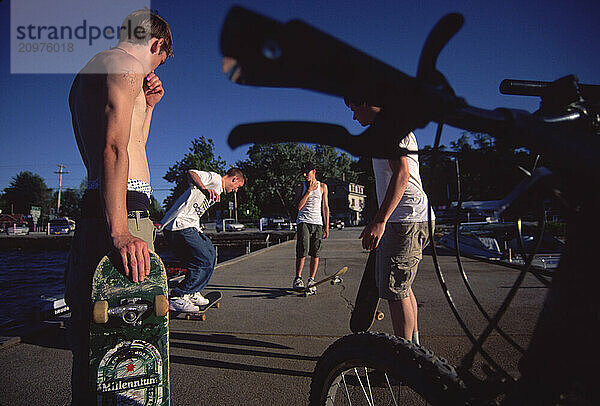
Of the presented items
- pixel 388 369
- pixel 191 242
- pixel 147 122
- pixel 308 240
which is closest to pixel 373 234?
pixel 388 369

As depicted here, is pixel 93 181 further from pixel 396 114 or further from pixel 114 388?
pixel 396 114

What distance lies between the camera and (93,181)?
5.12ft

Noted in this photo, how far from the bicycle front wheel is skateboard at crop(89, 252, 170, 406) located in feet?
2.56

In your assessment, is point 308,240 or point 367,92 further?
point 308,240

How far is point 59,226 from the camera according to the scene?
4203 cm

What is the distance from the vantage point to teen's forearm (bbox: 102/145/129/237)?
142cm

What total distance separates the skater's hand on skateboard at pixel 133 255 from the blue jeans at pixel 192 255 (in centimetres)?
260

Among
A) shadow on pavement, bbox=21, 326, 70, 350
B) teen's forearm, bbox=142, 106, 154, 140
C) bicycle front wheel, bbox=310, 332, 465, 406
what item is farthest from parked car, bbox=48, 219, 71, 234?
bicycle front wheel, bbox=310, 332, 465, 406

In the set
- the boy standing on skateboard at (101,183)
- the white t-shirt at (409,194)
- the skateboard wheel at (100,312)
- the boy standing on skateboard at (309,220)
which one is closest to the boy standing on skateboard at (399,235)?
the white t-shirt at (409,194)

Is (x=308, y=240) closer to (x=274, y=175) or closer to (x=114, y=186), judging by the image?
(x=114, y=186)

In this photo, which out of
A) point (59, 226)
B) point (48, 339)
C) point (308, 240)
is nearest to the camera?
point (48, 339)

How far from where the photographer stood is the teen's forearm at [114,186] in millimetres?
1424

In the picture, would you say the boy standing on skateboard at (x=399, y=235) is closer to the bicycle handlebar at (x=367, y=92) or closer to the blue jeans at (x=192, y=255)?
the bicycle handlebar at (x=367, y=92)

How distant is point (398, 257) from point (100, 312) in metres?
1.75
